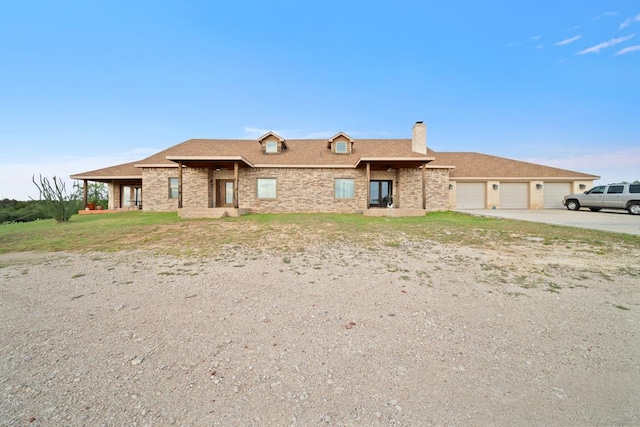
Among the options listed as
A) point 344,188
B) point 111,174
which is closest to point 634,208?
point 344,188

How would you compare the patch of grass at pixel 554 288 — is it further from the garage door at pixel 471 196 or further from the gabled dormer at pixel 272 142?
the garage door at pixel 471 196

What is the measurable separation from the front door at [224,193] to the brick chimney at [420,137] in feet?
46.4

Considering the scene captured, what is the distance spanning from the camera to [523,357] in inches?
102

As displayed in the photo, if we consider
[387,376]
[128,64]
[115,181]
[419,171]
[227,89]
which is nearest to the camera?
[387,376]

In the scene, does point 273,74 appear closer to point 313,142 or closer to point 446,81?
point 313,142

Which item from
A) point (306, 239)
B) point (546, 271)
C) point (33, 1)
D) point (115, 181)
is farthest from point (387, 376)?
point (115, 181)

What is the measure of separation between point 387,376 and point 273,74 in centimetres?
2201

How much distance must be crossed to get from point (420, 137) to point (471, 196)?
6654mm

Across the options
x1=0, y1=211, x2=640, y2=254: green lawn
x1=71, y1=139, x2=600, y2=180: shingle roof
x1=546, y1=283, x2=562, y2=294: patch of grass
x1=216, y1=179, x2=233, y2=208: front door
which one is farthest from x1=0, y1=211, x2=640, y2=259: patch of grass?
x1=71, y1=139, x2=600, y2=180: shingle roof

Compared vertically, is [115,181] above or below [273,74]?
below

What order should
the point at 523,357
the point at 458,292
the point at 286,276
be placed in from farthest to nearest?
the point at 286,276
the point at 458,292
the point at 523,357

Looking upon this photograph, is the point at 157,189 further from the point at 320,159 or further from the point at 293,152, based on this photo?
the point at 320,159

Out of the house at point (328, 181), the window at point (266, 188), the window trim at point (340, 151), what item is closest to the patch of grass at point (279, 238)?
the house at point (328, 181)

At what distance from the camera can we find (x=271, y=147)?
1973cm
